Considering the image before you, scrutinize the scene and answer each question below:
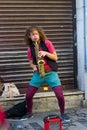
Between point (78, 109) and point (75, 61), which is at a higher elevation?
point (75, 61)

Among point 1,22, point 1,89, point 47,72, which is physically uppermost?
point 1,22

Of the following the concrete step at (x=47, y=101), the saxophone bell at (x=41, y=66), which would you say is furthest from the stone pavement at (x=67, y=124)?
the saxophone bell at (x=41, y=66)

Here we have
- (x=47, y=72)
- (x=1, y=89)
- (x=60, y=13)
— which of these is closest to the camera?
(x=47, y=72)

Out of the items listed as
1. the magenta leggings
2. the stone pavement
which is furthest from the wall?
the magenta leggings

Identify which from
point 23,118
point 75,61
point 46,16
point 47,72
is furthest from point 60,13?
point 23,118

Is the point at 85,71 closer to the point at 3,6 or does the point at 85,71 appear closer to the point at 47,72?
the point at 47,72

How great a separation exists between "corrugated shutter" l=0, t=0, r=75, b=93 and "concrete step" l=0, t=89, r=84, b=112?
475 mm

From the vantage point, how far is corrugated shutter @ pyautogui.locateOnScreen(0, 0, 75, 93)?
314 inches

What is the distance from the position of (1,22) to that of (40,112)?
2.03 meters

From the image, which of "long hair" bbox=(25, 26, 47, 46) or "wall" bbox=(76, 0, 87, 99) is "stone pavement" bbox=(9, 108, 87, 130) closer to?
"wall" bbox=(76, 0, 87, 99)

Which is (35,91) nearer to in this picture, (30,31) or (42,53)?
(42,53)

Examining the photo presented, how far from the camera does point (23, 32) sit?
8086 millimetres

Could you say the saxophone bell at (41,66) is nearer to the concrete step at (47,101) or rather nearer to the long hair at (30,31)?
the long hair at (30,31)

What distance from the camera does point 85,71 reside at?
8109 millimetres
